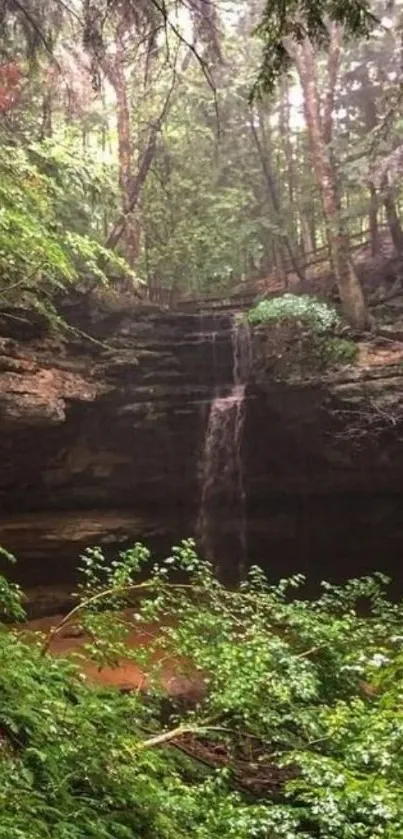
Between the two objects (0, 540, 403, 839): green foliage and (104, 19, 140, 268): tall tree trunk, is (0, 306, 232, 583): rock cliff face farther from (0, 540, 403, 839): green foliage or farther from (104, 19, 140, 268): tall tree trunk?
(0, 540, 403, 839): green foliage

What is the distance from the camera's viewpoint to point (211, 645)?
18.0 feet

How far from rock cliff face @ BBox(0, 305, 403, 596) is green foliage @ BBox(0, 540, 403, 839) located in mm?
5848

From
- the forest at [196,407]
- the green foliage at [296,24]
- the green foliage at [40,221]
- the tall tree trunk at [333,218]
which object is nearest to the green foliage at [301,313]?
the forest at [196,407]

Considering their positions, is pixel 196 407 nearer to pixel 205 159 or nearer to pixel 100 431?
pixel 100 431

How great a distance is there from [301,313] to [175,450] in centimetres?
359

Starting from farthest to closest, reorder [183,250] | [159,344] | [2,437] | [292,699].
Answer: [183,250] < [159,344] < [2,437] < [292,699]

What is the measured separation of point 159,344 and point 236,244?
5.31 metres

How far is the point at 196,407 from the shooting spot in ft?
44.1

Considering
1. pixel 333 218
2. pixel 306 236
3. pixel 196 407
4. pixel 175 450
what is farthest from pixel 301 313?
pixel 306 236

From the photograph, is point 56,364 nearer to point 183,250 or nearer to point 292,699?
point 183,250

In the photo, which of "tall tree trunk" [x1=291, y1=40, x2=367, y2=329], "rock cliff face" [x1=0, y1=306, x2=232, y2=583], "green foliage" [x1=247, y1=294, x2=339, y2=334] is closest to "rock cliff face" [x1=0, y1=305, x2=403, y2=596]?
"rock cliff face" [x1=0, y1=306, x2=232, y2=583]

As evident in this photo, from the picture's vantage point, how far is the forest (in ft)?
12.6

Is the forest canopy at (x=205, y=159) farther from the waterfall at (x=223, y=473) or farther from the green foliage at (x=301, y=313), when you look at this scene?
the waterfall at (x=223, y=473)

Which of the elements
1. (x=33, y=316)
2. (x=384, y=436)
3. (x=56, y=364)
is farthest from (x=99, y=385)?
(x=384, y=436)
